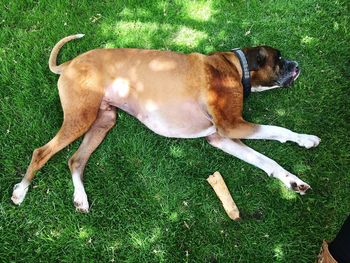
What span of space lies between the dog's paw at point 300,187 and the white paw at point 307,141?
47cm

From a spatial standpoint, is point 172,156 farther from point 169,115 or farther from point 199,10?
point 199,10

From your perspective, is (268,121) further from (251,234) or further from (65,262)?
(65,262)

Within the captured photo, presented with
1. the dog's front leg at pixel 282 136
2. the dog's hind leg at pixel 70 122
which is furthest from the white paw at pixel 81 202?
the dog's front leg at pixel 282 136

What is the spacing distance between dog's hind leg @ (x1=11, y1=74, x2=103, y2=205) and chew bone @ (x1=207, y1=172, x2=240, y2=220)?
1378mm

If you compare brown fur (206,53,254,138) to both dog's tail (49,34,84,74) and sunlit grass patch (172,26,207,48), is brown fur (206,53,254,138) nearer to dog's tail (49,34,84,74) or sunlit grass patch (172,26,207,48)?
sunlit grass patch (172,26,207,48)

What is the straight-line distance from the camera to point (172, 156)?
4797mm

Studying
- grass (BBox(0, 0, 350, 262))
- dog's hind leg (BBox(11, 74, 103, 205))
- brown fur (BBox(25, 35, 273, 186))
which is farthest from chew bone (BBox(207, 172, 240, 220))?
dog's hind leg (BBox(11, 74, 103, 205))

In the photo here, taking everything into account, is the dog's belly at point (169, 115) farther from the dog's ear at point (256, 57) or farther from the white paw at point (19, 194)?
the white paw at point (19, 194)

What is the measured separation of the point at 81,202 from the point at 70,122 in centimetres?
80

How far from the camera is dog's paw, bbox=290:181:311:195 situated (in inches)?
173

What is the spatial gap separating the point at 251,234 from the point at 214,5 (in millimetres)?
3017

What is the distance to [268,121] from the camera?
502cm

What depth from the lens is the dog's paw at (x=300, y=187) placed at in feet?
14.4

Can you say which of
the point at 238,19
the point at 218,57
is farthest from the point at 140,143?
the point at 238,19
